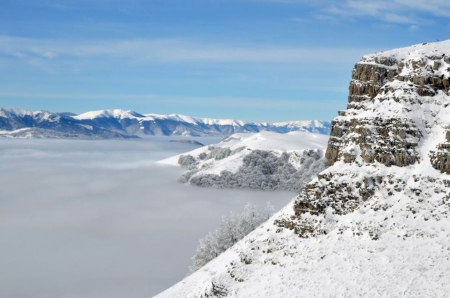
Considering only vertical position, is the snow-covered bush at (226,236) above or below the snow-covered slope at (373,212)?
below

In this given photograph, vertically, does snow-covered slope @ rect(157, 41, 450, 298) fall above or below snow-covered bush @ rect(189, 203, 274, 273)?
above

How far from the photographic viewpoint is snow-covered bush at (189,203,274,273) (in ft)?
245

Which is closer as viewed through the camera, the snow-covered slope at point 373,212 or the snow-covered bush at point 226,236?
the snow-covered slope at point 373,212

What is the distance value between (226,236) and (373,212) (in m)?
35.2

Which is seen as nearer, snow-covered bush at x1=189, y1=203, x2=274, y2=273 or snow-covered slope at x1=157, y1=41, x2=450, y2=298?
snow-covered slope at x1=157, y1=41, x2=450, y2=298

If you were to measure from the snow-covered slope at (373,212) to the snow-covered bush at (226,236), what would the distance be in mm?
19904

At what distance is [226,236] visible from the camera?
250 feet

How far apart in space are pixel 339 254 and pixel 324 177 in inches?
388

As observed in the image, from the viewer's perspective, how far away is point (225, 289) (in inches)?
1810

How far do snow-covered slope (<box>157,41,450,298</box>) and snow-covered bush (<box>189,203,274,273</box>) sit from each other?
784 inches

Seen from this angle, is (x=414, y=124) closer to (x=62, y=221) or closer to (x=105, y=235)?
(x=105, y=235)

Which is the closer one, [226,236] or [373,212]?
[373,212]

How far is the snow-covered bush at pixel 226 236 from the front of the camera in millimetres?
74688

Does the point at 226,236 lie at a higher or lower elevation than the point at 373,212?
lower
